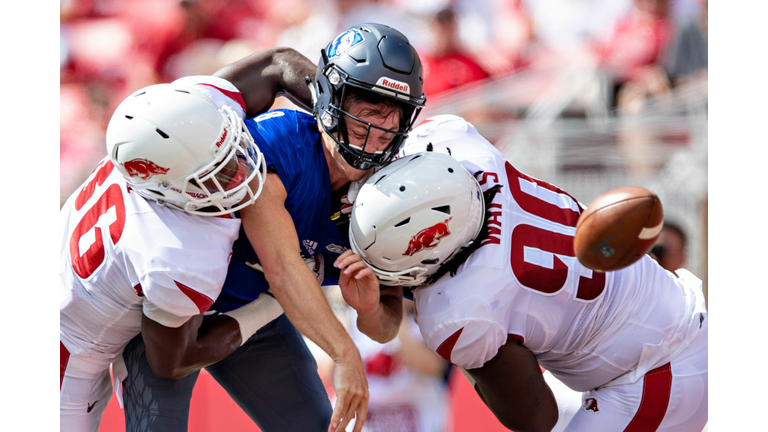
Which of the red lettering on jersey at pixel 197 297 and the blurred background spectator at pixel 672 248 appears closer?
the red lettering on jersey at pixel 197 297

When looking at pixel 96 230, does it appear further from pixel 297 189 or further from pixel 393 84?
pixel 393 84

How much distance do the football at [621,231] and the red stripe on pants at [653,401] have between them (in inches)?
16.4

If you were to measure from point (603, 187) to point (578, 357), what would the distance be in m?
1.75

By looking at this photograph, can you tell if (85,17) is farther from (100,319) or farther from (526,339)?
(526,339)

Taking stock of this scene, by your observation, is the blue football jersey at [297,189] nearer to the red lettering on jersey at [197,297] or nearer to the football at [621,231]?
the red lettering on jersey at [197,297]

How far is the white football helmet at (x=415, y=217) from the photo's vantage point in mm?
1638

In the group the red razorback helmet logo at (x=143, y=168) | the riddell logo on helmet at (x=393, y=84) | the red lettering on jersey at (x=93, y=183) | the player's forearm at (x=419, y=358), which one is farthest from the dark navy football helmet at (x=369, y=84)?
the player's forearm at (x=419, y=358)

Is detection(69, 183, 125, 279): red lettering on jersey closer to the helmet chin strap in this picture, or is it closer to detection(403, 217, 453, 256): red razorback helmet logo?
the helmet chin strap

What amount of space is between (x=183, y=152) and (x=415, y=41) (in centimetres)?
222

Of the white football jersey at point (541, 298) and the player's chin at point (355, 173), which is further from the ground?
the player's chin at point (355, 173)

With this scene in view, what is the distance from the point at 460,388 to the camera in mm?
3201

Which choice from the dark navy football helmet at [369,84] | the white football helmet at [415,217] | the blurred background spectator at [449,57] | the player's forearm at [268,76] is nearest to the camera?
the white football helmet at [415,217]

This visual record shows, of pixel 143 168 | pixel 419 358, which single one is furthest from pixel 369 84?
pixel 419 358

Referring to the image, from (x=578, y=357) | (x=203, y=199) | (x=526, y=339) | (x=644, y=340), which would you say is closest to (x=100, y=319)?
(x=203, y=199)
